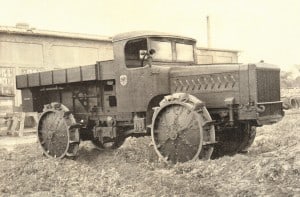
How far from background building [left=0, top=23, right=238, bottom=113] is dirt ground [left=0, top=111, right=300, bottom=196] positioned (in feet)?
36.0

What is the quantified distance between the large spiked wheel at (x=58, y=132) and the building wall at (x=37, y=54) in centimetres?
897

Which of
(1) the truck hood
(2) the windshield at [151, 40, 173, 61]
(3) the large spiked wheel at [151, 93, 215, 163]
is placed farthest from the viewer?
(2) the windshield at [151, 40, 173, 61]

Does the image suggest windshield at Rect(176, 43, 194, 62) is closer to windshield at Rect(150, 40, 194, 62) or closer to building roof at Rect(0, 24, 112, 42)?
windshield at Rect(150, 40, 194, 62)

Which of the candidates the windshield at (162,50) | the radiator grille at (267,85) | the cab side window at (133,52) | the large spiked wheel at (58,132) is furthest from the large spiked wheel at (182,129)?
the large spiked wheel at (58,132)

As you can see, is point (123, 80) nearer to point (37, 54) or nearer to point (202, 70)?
point (202, 70)

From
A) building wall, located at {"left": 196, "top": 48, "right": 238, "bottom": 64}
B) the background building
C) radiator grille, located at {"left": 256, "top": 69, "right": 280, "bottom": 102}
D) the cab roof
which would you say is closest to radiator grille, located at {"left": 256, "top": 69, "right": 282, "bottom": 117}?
radiator grille, located at {"left": 256, "top": 69, "right": 280, "bottom": 102}

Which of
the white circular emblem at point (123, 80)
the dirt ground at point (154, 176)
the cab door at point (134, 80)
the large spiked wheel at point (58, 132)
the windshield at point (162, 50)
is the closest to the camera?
the dirt ground at point (154, 176)

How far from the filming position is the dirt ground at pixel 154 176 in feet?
18.7

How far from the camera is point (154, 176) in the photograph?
23.3 ft

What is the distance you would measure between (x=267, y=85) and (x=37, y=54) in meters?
16.1

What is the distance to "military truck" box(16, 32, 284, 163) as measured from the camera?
7.75m

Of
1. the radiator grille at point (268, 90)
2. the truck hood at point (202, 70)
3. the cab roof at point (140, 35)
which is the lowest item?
the radiator grille at point (268, 90)

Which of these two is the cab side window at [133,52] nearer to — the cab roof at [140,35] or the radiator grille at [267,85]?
the cab roof at [140,35]

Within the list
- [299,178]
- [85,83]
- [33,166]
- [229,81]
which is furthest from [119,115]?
[299,178]
